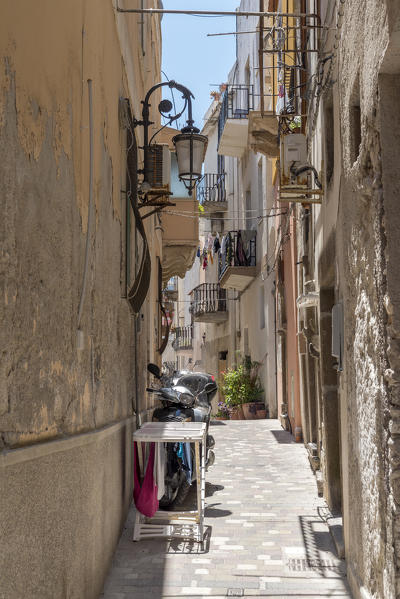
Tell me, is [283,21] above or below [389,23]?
above

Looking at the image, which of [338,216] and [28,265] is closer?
[28,265]

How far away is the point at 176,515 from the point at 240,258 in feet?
50.1

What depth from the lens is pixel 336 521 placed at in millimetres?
7016

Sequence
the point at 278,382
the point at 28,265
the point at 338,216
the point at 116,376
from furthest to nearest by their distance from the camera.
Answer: the point at 278,382 → the point at 116,376 → the point at 338,216 → the point at 28,265

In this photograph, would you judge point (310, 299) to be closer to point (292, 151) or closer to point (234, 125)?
point (292, 151)

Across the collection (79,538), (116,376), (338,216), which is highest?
(338,216)

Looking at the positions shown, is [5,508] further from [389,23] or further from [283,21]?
[283,21]

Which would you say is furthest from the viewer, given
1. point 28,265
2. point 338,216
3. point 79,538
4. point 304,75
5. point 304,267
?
point 304,267

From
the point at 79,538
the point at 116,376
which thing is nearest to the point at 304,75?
the point at 116,376

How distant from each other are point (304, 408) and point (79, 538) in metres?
8.09

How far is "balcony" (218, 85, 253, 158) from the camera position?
2100 cm

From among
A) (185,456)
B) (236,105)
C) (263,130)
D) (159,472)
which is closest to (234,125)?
(236,105)

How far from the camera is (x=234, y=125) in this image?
2116 centimetres

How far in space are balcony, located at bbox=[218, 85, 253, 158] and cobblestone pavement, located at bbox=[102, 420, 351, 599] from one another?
1317 cm
